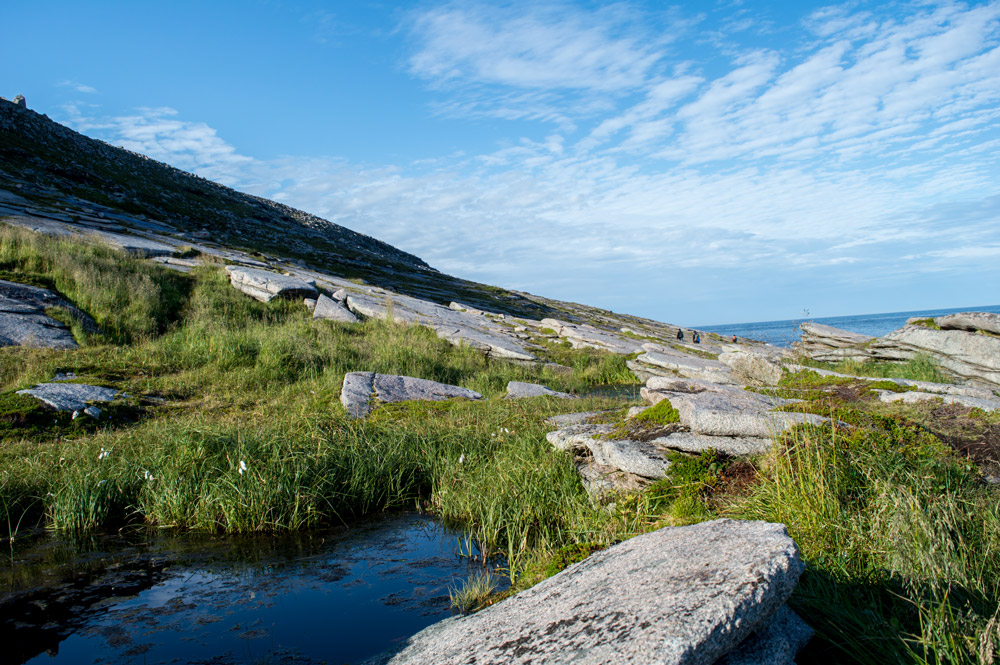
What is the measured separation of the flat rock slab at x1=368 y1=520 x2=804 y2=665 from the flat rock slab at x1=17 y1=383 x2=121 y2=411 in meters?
8.44

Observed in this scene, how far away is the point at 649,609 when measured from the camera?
277cm

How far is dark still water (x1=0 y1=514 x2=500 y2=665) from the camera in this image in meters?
4.20

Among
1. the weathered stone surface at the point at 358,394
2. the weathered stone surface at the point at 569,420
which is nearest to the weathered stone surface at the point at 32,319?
the weathered stone surface at the point at 358,394

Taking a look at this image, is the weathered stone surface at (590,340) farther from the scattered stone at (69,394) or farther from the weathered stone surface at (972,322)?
the scattered stone at (69,394)

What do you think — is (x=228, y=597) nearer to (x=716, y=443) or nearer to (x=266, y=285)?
(x=716, y=443)

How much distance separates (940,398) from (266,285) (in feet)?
60.3

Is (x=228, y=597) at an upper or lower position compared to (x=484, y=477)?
lower

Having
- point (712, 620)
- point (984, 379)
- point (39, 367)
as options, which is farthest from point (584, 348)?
point (712, 620)

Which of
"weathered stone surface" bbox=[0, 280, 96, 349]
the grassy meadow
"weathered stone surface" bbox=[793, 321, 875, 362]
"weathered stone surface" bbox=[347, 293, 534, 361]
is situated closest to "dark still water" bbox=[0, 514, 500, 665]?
the grassy meadow

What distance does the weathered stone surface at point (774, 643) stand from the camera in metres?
2.81

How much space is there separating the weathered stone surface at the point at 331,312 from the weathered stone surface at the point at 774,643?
16.6 meters

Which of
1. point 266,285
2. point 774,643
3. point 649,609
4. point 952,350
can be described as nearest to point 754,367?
point 952,350

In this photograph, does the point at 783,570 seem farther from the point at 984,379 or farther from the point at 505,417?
the point at 984,379

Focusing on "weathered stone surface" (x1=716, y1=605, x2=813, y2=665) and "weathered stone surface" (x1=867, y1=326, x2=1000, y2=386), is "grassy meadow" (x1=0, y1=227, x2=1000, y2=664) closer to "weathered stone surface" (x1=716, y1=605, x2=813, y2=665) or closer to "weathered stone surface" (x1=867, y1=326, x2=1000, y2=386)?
"weathered stone surface" (x1=716, y1=605, x2=813, y2=665)
